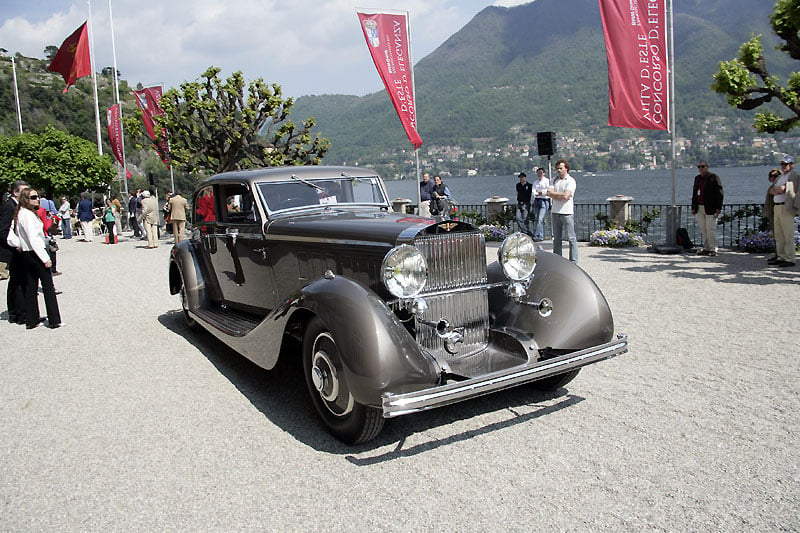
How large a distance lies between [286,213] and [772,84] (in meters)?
10.1

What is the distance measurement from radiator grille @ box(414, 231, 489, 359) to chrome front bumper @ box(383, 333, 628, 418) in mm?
756

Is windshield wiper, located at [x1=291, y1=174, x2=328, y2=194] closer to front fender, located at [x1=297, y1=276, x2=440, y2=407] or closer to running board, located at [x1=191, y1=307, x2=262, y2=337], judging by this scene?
running board, located at [x1=191, y1=307, x2=262, y2=337]

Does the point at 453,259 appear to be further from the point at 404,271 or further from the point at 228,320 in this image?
the point at 228,320

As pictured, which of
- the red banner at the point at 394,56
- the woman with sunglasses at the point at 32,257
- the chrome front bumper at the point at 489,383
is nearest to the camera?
the chrome front bumper at the point at 489,383

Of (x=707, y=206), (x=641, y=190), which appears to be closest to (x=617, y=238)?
(x=707, y=206)

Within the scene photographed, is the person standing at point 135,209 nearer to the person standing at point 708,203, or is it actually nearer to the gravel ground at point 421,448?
the gravel ground at point 421,448

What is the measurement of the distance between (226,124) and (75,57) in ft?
29.0

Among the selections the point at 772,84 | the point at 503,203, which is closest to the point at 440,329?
the point at 772,84

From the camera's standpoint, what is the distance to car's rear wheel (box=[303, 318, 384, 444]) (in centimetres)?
366

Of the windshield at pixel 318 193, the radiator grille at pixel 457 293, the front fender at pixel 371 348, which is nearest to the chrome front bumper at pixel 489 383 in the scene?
the front fender at pixel 371 348

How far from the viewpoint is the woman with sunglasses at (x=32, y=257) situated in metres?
7.57

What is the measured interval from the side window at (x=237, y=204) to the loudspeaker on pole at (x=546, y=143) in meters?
9.98

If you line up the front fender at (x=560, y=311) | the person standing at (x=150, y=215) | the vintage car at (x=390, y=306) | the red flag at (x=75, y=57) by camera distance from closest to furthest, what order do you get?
the vintage car at (x=390, y=306) → the front fender at (x=560, y=311) → the person standing at (x=150, y=215) → the red flag at (x=75, y=57)

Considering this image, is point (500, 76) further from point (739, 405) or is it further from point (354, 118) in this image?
point (739, 405)
